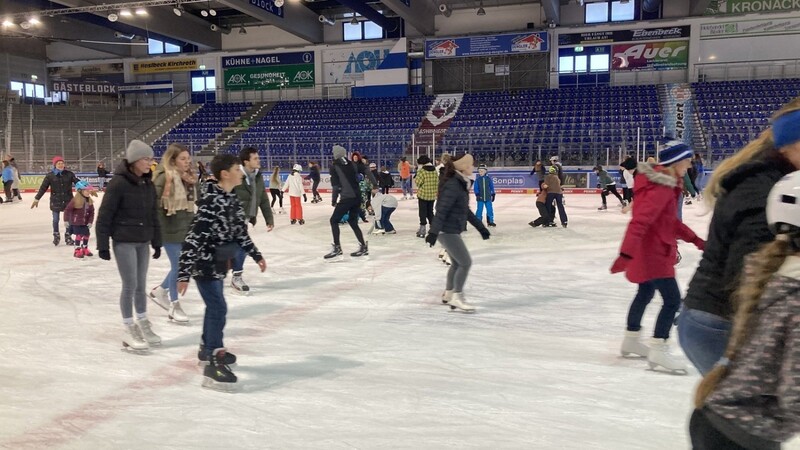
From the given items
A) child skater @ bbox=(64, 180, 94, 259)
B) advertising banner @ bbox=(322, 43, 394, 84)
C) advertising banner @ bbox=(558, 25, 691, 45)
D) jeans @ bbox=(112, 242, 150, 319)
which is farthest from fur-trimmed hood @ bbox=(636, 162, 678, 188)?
advertising banner @ bbox=(322, 43, 394, 84)

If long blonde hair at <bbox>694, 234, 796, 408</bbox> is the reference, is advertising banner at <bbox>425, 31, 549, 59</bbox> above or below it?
above

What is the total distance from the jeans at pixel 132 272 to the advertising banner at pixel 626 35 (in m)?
26.1

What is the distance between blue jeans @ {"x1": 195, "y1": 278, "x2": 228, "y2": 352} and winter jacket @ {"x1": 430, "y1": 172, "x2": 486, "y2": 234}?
220 centimetres

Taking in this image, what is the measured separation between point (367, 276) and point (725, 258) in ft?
18.4

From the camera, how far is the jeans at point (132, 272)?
13.4 ft

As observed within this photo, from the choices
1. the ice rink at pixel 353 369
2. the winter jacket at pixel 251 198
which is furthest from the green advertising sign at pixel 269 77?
the winter jacket at pixel 251 198

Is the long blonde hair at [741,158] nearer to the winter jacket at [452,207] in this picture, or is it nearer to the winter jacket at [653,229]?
the winter jacket at [653,229]

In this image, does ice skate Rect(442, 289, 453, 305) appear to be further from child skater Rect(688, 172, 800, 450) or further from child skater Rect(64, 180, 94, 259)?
child skater Rect(64, 180, 94, 259)

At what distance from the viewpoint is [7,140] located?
27344mm

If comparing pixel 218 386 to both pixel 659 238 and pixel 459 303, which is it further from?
pixel 659 238

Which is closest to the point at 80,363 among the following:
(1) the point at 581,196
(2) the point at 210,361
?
(2) the point at 210,361

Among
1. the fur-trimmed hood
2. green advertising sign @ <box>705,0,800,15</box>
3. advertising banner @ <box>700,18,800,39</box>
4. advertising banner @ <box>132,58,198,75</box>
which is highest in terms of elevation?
green advertising sign @ <box>705,0,800,15</box>

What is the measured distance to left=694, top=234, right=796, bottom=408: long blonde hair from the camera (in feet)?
3.89

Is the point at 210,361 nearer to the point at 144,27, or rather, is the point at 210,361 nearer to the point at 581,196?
the point at 581,196
